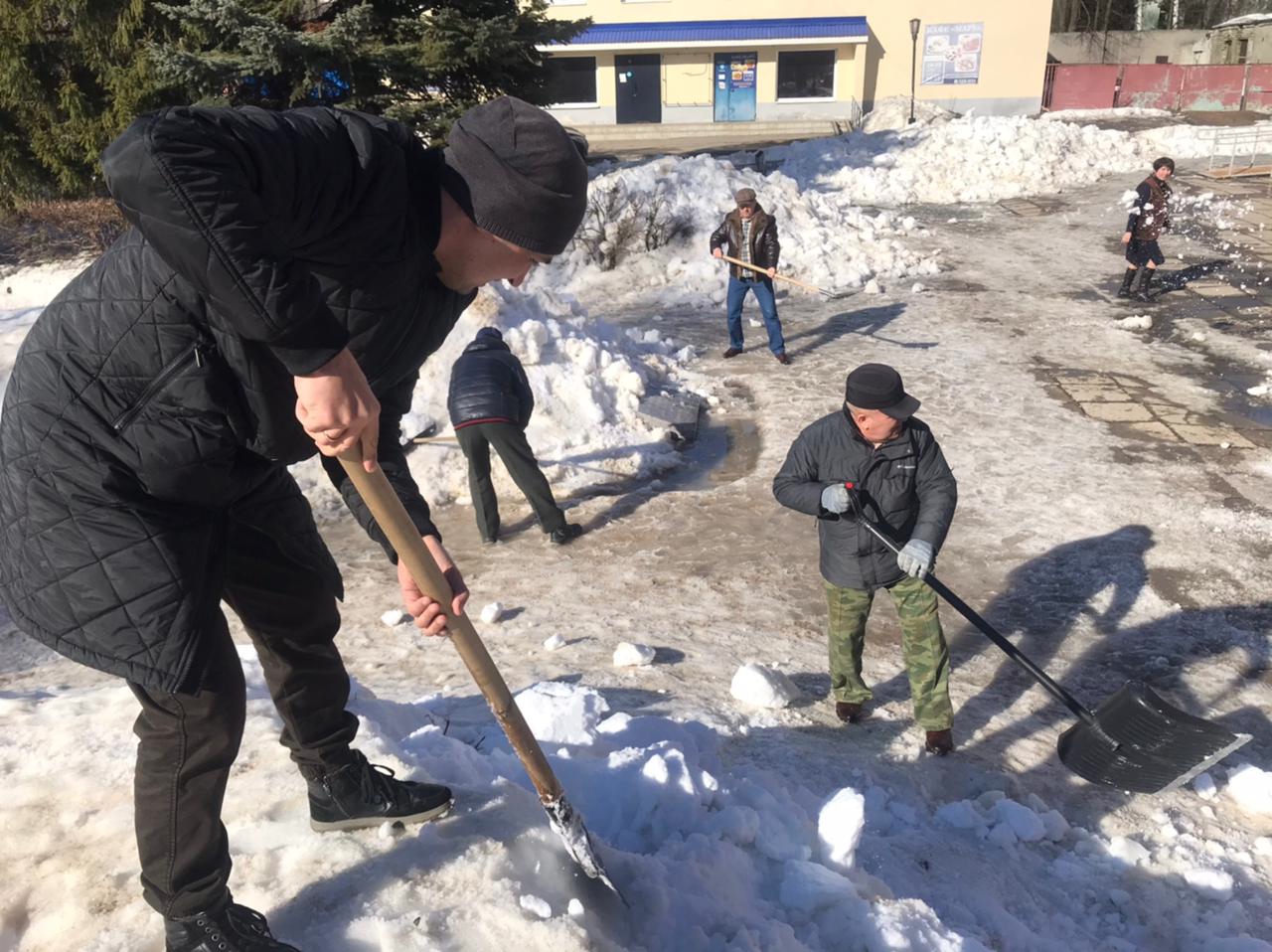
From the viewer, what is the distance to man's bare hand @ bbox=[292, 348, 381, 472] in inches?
60.4

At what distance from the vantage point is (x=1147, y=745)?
3.41m

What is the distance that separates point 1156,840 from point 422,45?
1124cm

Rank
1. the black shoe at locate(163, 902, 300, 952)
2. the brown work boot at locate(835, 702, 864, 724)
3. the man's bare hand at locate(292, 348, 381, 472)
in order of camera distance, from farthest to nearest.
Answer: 1. the brown work boot at locate(835, 702, 864, 724)
2. the black shoe at locate(163, 902, 300, 952)
3. the man's bare hand at locate(292, 348, 381, 472)

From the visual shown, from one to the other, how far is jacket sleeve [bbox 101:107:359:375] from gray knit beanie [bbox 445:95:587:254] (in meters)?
0.30

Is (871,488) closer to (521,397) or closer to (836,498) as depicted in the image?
(836,498)

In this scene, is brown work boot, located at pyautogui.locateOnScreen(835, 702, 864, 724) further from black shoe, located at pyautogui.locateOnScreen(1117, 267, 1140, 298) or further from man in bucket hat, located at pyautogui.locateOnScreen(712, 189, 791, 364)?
black shoe, located at pyautogui.locateOnScreen(1117, 267, 1140, 298)

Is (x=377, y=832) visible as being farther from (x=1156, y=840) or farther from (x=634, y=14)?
(x=634, y=14)

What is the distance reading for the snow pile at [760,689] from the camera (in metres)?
4.13

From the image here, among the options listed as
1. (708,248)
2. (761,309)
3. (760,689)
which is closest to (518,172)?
(760,689)

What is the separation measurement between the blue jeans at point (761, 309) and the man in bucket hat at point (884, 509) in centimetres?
541

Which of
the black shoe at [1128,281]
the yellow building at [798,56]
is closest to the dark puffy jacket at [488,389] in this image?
the black shoe at [1128,281]

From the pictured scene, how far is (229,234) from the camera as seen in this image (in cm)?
139

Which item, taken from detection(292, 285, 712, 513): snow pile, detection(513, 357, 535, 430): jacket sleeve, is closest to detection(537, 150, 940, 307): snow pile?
detection(292, 285, 712, 513): snow pile

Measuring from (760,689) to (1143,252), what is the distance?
9.11 meters
